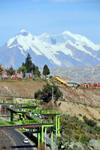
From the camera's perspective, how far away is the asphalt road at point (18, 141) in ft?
166

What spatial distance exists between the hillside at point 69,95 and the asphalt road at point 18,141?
41.3 m

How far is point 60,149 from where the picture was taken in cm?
4922

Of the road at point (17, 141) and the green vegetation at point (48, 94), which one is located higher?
the green vegetation at point (48, 94)

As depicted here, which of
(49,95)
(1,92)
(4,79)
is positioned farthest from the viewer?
(4,79)

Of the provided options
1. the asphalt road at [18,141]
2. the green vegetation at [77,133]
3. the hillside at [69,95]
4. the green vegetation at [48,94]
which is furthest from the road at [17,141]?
the hillside at [69,95]

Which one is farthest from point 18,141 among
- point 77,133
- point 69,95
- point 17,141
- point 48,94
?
point 69,95

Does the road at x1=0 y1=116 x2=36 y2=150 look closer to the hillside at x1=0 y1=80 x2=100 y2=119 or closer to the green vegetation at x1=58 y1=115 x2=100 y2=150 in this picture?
the green vegetation at x1=58 y1=115 x2=100 y2=150

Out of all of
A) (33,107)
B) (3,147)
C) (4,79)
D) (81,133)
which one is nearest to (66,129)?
(81,133)

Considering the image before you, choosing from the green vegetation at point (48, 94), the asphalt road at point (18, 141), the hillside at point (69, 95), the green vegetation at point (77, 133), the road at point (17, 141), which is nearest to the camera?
the asphalt road at point (18, 141)

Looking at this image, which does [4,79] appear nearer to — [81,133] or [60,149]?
[81,133]

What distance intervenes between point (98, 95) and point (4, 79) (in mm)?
40742

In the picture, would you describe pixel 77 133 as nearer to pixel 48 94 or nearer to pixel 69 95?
pixel 48 94

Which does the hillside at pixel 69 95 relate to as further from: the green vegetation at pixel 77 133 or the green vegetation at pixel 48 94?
the green vegetation at pixel 77 133

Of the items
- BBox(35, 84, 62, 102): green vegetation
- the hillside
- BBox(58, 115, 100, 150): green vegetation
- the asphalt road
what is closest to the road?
the asphalt road
